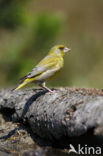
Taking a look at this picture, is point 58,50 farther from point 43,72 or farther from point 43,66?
point 43,72

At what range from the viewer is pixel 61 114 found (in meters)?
4.23

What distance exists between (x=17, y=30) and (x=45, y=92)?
6.96m

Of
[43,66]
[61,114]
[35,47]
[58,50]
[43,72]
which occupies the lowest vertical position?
[61,114]

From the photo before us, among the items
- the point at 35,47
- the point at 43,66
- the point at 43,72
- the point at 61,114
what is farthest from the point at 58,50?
the point at 35,47

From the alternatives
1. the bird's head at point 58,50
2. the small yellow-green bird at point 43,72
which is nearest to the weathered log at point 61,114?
the small yellow-green bird at point 43,72

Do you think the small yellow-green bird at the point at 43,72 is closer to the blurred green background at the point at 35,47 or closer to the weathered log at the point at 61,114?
the weathered log at the point at 61,114

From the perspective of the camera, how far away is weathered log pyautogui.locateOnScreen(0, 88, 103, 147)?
3812 mm

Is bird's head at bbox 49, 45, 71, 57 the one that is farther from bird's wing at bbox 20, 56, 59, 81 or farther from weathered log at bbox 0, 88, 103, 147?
weathered log at bbox 0, 88, 103, 147

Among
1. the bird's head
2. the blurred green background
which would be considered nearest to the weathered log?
the bird's head

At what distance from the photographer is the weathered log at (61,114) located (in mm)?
3812

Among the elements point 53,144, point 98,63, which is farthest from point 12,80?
point 53,144

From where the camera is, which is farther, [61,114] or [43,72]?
[43,72]

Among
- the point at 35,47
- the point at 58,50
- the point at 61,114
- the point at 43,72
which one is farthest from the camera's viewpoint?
the point at 35,47

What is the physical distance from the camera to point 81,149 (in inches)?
163
